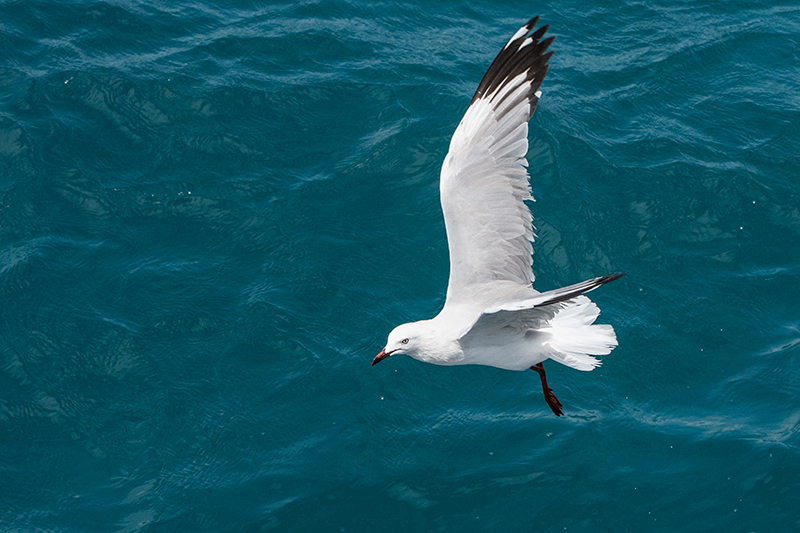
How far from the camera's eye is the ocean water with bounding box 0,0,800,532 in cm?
848

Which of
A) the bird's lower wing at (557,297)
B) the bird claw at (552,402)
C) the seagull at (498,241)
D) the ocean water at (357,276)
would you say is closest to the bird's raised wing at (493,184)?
the seagull at (498,241)

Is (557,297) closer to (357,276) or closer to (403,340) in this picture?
(403,340)

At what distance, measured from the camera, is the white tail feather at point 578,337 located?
22.5ft

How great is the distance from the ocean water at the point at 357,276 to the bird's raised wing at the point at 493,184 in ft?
7.99

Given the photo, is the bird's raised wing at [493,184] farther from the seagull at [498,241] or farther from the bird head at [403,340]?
the bird head at [403,340]

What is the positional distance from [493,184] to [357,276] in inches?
123

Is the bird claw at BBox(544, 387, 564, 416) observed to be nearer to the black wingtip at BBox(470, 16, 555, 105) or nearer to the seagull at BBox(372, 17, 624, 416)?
the seagull at BBox(372, 17, 624, 416)

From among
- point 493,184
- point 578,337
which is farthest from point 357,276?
point 578,337

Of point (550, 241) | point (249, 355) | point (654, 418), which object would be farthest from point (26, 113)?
point (654, 418)

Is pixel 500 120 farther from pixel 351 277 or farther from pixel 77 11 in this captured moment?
pixel 77 11

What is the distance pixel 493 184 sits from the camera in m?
7.06

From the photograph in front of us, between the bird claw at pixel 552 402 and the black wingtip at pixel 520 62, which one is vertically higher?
the black wingtip at pixel 520 62

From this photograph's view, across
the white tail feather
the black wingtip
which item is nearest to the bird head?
the white tail feather

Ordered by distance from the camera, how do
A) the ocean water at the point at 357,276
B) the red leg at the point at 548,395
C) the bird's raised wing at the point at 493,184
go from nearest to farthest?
the bird's raised wing at the point at 493,184, the red leg at the point at 548,395, the ocean water at the point at 357,276
